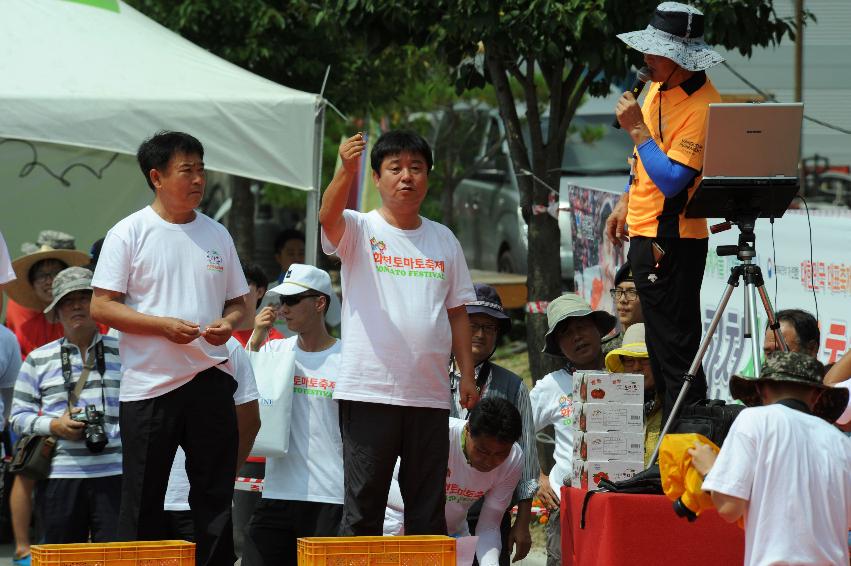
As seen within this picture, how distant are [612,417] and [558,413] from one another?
3.34 feet

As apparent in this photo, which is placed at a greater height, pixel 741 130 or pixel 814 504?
pixel 741 130

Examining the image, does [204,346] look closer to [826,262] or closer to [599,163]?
[826,262]

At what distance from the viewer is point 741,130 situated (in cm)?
481

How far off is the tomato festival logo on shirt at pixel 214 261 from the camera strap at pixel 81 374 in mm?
1756

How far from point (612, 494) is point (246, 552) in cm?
189

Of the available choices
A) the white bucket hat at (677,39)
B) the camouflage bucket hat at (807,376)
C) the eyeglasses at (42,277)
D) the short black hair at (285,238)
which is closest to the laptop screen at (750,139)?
the white bucket hat at (677,39)

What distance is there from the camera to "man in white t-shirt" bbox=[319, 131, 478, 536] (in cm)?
481

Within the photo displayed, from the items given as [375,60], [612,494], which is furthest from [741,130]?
[375,60]

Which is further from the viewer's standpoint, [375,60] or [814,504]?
[375,60]

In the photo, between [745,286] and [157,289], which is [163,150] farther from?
[745,286]

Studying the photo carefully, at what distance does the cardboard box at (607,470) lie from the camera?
5.23 meters

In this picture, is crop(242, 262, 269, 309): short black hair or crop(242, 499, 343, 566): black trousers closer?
crop(242, 499, 343, 566): black trousers

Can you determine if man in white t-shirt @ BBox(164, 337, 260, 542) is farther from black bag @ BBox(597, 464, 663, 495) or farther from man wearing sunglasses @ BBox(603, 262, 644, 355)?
man wearing sunglasses @ BBox(603, 262, 644, 355)

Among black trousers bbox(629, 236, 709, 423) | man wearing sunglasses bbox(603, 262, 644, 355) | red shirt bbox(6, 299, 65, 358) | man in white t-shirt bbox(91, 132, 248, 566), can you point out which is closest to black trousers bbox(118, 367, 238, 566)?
man in white t-shirt bbox(91, 132, 248, 566)
